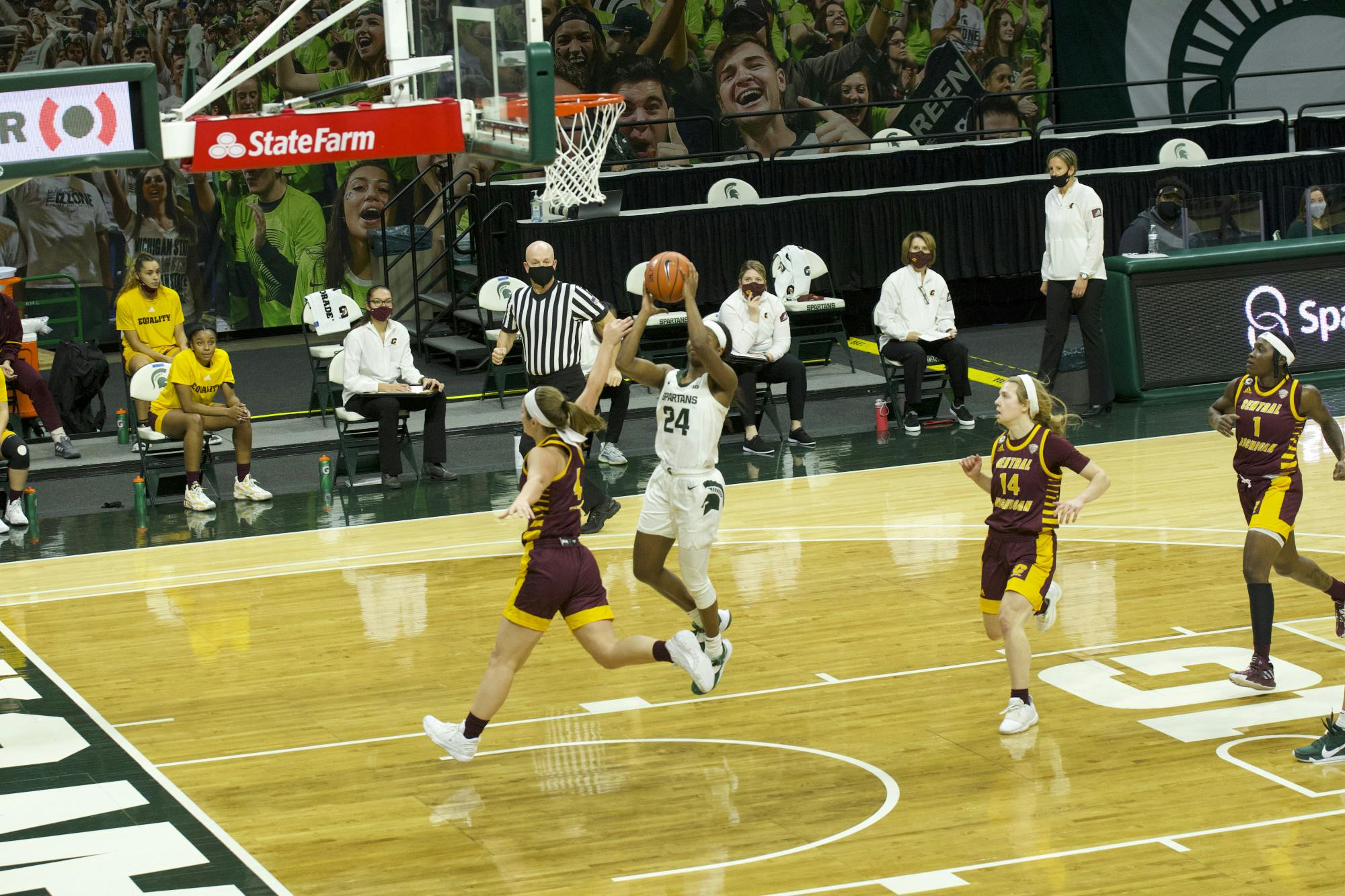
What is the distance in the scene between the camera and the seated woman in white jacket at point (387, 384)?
46.2 feet

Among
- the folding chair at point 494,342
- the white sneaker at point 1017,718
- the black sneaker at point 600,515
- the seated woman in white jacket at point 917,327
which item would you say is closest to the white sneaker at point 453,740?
the white sneaker at point 1017,718

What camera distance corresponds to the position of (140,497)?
44.5 feet

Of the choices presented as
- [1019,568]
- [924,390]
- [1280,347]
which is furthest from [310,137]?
[924,390]

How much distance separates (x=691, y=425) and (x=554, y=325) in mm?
3621

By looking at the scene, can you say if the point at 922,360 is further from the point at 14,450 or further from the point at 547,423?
the point at 547,423

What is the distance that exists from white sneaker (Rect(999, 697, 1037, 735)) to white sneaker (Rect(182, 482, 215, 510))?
7413 millimetres

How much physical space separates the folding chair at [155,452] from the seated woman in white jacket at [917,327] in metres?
5.70

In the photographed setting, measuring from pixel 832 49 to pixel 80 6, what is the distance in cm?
934

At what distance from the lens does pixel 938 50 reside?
24.1 meters

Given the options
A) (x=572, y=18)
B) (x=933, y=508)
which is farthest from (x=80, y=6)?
(x=933, y=508)

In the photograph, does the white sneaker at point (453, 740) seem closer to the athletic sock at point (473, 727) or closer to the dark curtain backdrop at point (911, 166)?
the athletic sock at point (473, 727)

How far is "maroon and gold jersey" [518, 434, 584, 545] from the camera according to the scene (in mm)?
7902

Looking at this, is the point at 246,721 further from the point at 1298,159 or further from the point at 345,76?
the point at 1298,159

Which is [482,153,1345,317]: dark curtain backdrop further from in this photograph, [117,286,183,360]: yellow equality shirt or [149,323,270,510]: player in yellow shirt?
[149,323,270,510]: player in yellow shirt
